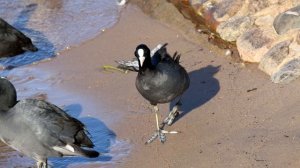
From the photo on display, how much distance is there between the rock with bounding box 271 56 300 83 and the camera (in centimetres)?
877

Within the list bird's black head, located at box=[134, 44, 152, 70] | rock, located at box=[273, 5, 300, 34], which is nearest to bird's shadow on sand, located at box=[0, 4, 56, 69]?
bird's black head, located at box=[134, 44, 152, 70]

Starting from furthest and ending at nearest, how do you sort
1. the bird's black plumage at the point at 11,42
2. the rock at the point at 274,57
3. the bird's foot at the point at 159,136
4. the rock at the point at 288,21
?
the bird's black plumage at the point at 11,42, the rock at the point at 288,21, the rock at the point at 274,57, the bird's foot at the point at 159,136

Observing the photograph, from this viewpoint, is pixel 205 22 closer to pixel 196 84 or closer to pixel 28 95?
pixel 196 84

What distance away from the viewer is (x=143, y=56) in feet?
26.1

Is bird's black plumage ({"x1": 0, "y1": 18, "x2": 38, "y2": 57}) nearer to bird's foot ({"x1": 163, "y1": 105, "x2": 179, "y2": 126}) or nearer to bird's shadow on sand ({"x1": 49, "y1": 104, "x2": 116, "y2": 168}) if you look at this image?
bird's shadow on sand ({"x1": 49, "y1": 104, "x2": 116, "y2": 168})

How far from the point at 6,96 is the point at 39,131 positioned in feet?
1.91

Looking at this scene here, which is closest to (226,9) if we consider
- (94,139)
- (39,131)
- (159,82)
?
(159,82)

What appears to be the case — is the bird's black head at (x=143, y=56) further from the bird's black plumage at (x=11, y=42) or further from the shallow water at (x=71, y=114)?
the bird's black plumage at (x=11, y=42)

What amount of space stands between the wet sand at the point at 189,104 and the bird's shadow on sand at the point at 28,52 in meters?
0.28

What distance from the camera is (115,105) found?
29.4 feet

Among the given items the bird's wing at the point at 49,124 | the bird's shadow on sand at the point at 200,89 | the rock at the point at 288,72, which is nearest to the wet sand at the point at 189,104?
the bird's shadow on sand at the point at 200,89

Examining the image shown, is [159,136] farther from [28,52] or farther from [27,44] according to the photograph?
[28,52]

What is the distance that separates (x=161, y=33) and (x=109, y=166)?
12.1 feet

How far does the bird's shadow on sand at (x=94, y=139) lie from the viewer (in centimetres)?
784
